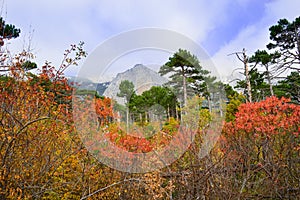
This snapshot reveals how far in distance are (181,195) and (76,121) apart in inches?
101

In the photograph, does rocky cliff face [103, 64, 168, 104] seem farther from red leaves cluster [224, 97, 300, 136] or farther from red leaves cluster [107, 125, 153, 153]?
red leaves cluster [224, 97, 300, 136]

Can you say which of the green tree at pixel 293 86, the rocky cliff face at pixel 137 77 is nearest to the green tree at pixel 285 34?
the green tree at pixel 293 86

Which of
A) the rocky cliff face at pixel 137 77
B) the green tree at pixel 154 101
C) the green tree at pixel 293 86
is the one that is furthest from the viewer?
the green tree at pixel 154 101

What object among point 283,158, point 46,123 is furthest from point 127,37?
point 283,158

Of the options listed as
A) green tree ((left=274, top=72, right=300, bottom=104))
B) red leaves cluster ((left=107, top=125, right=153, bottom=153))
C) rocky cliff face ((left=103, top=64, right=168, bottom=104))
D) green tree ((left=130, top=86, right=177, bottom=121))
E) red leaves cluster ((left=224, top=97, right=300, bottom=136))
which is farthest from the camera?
green tree ((left=130, top=86, right=177, bottom=121))

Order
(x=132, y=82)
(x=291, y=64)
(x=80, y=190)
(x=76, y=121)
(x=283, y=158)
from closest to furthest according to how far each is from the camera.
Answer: (x=283, y=158)
(x=80, y=190)
(x=76, y=121)
(x=132, y=82)
(x=291, y=64)

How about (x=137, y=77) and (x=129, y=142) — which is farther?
(x=129, y=142)

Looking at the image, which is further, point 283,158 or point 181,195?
point 283,158

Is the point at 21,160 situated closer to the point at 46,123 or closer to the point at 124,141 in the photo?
the point at 46,123

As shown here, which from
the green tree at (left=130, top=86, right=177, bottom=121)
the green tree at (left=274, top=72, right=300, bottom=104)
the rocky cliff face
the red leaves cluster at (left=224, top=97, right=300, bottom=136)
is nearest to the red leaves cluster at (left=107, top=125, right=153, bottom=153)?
the rocky cliff face

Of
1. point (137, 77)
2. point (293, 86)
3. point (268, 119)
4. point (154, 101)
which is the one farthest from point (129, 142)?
point (293, 86)

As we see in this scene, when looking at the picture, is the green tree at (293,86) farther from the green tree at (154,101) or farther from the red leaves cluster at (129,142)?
the green tree at (154,101)

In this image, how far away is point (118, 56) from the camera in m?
4.27

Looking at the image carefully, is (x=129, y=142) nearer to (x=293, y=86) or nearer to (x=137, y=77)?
(x=137, y=77)
